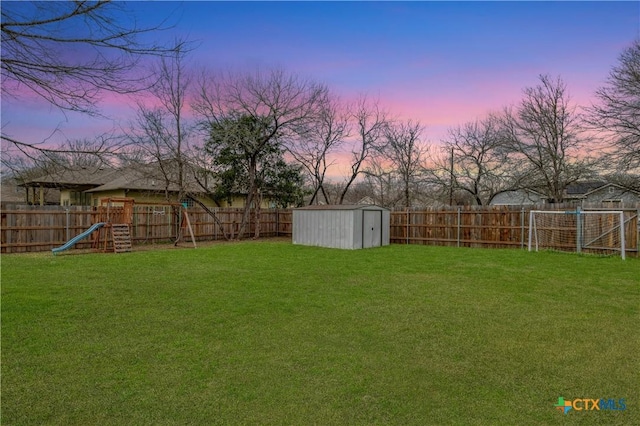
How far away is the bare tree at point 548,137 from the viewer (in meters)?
19.5

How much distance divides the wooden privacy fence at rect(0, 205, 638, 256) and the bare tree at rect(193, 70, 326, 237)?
2166mm

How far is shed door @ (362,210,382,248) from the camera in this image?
1426cm

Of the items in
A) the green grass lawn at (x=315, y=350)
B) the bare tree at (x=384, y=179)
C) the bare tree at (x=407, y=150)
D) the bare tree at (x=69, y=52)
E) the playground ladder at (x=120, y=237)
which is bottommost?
the green grass lawn at (x=315, y=350)

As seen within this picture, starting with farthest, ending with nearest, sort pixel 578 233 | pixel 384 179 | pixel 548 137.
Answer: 1. pixel 384 179
2. pixel 548 137
3. pixel 578 233

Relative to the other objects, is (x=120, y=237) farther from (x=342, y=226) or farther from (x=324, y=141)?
(x=324, y=141)

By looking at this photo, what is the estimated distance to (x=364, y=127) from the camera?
2233 cm

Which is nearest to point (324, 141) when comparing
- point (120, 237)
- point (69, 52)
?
point (120, 237)

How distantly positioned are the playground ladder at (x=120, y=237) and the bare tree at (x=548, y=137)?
64.9ft

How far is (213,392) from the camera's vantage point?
9.06ft

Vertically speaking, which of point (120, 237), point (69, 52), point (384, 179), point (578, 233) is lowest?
point (120, 237)

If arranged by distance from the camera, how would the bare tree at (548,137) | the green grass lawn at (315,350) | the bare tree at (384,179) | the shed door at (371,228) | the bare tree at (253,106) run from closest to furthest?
the green grass lawn at (315,350)
the shed door at (371,228)
the bare tree at (253,106)
the bare tree at (548,137)
the bare tree at (384,179)

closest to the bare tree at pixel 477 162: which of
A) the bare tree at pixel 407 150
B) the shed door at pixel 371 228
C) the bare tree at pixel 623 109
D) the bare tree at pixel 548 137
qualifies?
the bare tree at pixel 548 137

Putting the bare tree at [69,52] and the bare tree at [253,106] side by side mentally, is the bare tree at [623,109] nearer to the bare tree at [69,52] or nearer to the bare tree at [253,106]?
the bare tree at [253,106]

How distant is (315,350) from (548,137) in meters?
21.2
